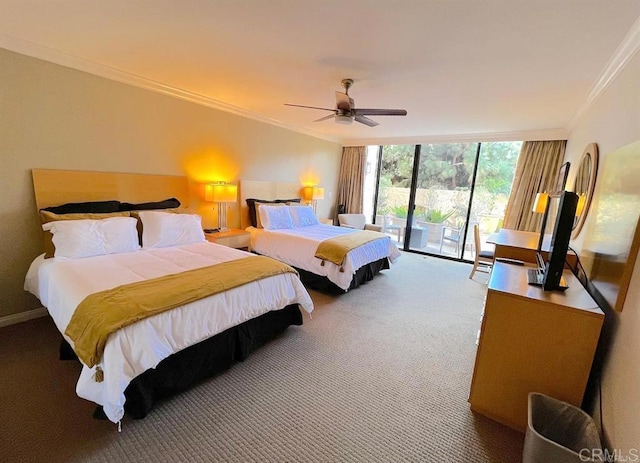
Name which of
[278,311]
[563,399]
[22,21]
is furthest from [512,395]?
[22,21]

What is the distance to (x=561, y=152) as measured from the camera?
4.36m

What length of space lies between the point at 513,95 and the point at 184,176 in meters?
3.95

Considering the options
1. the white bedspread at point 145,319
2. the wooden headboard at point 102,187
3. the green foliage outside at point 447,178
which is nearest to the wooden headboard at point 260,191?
the wooden headboard at point 102,187

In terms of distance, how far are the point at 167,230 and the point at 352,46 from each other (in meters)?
2.50

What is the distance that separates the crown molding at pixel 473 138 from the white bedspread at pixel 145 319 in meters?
4.34

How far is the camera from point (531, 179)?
4625mm

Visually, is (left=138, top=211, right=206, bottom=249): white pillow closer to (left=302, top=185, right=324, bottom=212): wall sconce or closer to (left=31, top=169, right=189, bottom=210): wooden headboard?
(left=31, top=169, right=189, bottom=210): wooden headboard

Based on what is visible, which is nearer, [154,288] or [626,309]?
[626,309]

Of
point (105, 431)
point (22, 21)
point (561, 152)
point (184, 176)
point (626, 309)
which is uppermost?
point (22, 21)

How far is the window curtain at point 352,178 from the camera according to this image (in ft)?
21.0

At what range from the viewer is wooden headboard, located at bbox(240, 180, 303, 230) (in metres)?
4.55

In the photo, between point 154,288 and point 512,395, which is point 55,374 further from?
point 512,395

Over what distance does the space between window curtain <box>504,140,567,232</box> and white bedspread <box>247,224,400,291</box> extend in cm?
218

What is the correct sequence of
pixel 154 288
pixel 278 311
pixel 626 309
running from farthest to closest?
pixel 278 311, pixel 154 288, pixel 626 309
